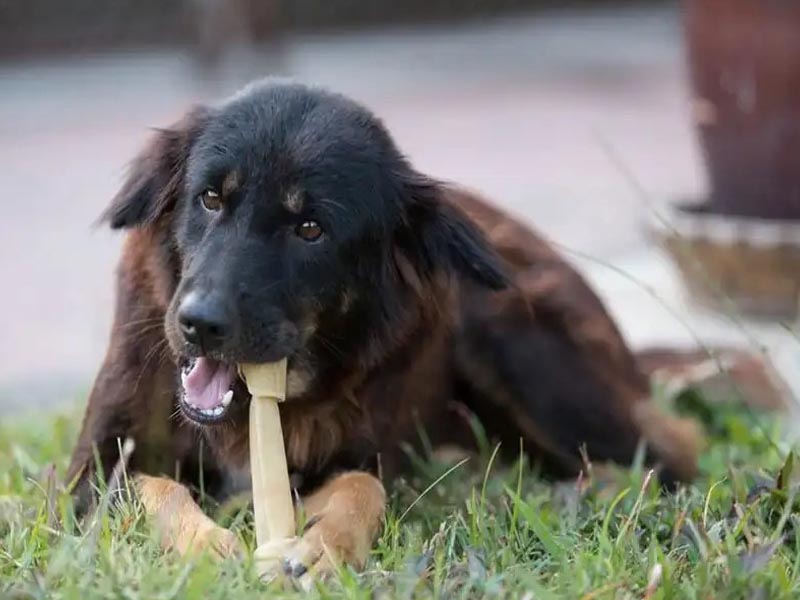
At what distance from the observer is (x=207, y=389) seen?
3.58 metres

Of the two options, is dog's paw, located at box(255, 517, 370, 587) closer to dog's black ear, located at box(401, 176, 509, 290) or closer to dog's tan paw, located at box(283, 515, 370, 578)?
dog's tan paw, located at box(283, 515, 370, 578)

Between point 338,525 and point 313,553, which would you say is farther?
point 338,525

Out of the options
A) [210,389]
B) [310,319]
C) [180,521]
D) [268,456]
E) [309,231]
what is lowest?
[180,521]

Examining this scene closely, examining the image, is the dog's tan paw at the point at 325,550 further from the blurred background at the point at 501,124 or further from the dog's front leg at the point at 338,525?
the blurred background at the point at 501,124

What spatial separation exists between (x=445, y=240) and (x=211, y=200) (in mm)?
696

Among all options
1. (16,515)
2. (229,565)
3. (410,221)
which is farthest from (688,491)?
(16,515)

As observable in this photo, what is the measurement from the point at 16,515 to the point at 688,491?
76.5 inches

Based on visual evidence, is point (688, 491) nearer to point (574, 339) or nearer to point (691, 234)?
point (574, 339)

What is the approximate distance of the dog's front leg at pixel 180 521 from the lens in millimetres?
3215

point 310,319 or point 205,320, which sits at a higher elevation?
A: point 205,320

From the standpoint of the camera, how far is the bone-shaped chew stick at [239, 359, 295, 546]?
133 inches

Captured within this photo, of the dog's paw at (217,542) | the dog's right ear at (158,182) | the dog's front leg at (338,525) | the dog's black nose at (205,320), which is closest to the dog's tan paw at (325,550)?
the dog's front leg at (338,525)

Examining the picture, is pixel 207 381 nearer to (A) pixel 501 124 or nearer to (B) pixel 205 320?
(B) pixel 205 320

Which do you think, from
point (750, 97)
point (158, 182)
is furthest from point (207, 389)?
point (750, 97)
